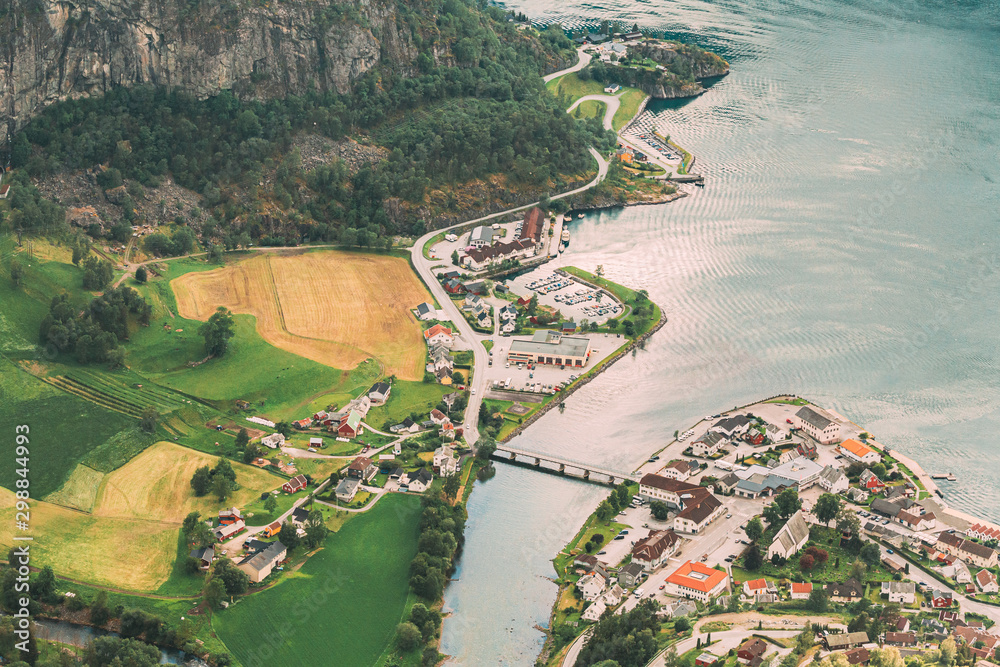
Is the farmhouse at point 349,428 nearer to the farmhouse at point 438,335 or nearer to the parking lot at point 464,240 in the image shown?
the farmhouse at point 438,335

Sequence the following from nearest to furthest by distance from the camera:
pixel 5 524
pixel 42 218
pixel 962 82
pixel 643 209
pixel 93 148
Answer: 1. pixel 5 524
2. pixel 42 218
3. pixel 93 148
4. pixel 643 209
5. pixel 962 82

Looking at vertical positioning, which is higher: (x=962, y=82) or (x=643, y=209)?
(x=962, y=82)

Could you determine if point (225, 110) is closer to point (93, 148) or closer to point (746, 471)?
point (93, 148)

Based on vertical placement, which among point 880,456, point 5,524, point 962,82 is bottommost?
point 5,524

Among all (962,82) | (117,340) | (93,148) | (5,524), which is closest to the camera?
(5,524)

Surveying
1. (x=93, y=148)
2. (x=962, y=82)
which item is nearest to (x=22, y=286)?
(x=93, y=148)

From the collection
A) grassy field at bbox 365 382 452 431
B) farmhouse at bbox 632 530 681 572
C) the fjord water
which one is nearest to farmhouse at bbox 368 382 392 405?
grassy field at bbox 365 382 452 431
